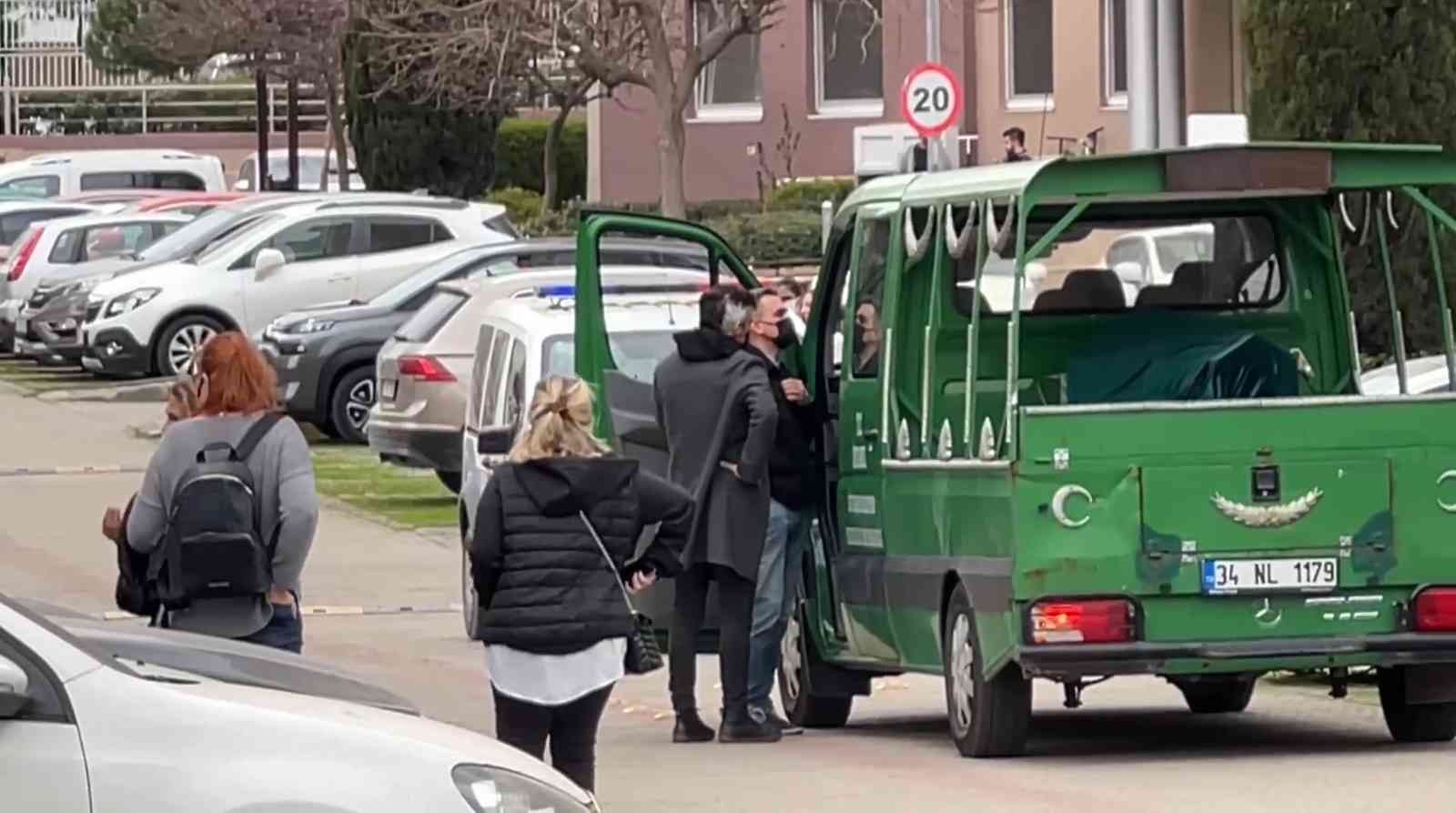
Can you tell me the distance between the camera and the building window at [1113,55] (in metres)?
42.0

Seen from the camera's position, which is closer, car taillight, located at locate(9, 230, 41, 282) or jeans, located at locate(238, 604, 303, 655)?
jeans, located at locate(238, 604, 303, 655)

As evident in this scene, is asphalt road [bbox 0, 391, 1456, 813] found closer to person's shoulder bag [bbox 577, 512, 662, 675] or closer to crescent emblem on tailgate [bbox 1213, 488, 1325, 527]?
crescent emblem on tailgate [bbox 1213, 488, 1325, 527]

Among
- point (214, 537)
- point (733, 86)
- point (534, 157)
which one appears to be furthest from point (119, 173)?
point (214, 537)

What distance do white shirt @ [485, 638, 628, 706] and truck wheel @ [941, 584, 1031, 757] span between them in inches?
99.9

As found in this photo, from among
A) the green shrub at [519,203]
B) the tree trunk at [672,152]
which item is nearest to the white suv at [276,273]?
the tree trunk at [672,152]

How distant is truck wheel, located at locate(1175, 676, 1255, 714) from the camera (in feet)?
45.0

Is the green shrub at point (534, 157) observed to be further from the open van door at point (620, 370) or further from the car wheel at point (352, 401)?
the open van door at point (620, 370)

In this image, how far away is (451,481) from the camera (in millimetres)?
23625

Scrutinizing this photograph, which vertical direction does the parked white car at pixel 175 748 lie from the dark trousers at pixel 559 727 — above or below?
above

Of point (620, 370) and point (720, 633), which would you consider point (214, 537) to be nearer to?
point (720, 633)

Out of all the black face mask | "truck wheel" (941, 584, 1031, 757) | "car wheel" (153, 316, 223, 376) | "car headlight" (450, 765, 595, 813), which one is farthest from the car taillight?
"car headlight" (450, 765, 595, 813)

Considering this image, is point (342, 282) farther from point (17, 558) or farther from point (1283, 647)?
point (1283, 647)

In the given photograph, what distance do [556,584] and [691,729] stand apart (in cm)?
363

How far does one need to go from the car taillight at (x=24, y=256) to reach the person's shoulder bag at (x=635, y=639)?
2845 centimetres
